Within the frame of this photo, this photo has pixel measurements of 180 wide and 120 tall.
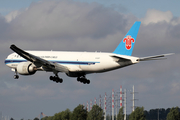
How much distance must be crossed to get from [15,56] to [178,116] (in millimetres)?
95354

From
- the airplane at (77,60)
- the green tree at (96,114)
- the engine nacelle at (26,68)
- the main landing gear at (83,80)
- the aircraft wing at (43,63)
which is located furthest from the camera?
the green tree at (96,114)

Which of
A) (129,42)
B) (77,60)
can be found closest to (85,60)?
(77,60)

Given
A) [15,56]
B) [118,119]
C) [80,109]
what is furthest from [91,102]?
[15,56]

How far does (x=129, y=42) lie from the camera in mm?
72250

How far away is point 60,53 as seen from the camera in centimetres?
7638

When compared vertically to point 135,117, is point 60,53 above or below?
above

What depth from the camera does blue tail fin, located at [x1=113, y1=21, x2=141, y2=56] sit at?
71688mm

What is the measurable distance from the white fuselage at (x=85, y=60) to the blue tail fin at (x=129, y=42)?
4.78 ft

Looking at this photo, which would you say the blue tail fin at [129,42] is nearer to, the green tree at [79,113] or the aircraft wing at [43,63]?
the aircraft wing at [43,63]

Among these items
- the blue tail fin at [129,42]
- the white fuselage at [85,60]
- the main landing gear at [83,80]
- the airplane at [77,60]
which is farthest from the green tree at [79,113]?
the blue tail fin at [129,42]

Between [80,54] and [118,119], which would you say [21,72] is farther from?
[118,119]

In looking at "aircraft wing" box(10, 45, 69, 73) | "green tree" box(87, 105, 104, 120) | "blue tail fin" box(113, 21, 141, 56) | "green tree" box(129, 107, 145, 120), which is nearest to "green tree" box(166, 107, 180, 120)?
"green tree" box(129, 107, 145, 120)

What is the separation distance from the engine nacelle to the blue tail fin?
1697 cm

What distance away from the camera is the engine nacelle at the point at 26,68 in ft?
248
